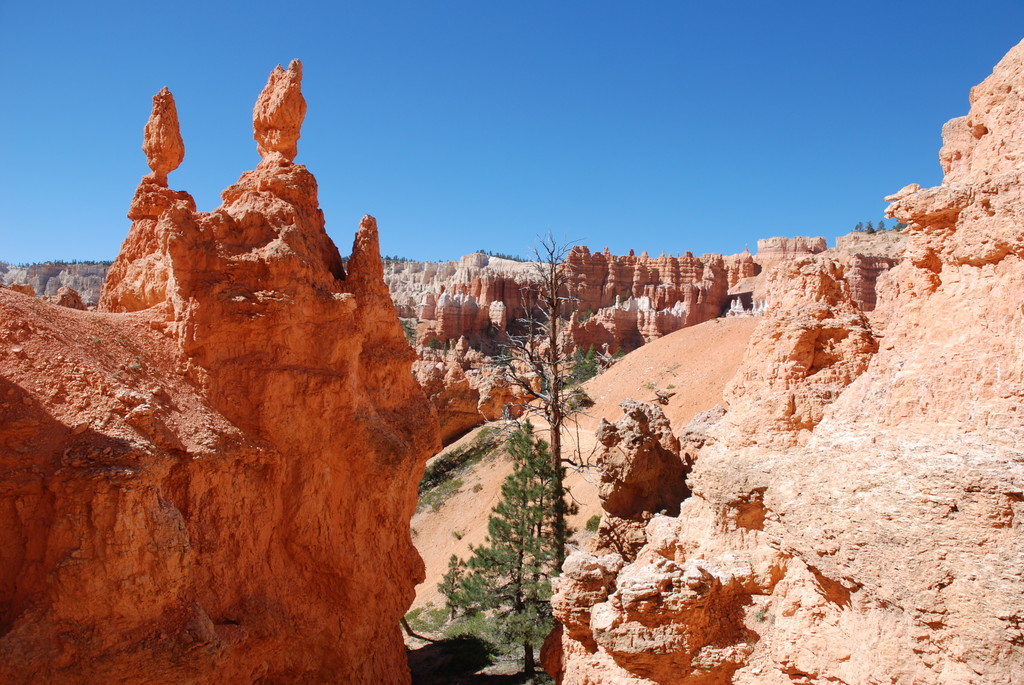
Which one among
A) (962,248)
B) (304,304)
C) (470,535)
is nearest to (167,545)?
(304,304)

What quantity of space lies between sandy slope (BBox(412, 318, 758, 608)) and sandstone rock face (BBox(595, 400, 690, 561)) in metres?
1.20

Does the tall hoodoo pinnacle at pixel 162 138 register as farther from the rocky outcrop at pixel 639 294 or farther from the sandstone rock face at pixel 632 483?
the rocky outcrop at pixel 639 294

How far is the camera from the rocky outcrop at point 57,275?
125312 mm

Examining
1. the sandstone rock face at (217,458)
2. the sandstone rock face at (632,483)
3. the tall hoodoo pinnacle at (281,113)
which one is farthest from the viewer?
the sandstone rock face at (632,483)

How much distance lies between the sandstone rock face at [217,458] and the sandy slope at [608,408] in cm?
690

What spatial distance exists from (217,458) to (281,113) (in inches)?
231

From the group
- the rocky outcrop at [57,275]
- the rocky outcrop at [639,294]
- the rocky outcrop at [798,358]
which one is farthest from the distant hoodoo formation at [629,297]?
the rocky outcrop at [57,275]

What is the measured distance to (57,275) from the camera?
13112 centimetres

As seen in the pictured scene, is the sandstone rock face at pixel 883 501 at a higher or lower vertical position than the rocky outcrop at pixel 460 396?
lower

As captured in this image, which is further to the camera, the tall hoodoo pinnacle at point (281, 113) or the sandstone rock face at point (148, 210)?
the tall hoodoo pinnacle at point (281, 113)

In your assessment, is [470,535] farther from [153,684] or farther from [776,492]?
[776,492]

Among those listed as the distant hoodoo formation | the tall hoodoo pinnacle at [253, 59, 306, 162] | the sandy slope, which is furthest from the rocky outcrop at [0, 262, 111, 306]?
the tall hoodoo pinnacle at [253, 59, 306, 162]

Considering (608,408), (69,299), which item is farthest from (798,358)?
(608,408)

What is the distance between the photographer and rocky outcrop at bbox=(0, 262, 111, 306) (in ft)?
411
